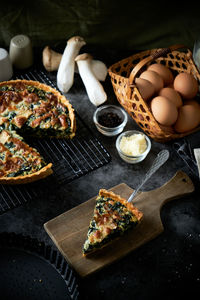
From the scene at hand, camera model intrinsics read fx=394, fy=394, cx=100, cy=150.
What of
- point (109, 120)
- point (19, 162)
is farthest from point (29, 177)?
point (109, 120)

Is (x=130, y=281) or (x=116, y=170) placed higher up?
(x=116, y=170)

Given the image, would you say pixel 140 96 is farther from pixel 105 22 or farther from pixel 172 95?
pixel 105 22

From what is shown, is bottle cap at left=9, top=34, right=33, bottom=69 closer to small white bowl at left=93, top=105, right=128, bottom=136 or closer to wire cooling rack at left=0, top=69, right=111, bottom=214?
wire cooling rack at left=0, top=69, right=111, bottom=214

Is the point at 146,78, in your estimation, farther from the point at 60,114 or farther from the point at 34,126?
the point at 34,126

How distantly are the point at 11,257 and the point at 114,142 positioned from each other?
136 cm

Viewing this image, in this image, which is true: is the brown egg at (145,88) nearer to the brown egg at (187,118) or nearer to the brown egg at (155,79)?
the brown egg at (155,79)

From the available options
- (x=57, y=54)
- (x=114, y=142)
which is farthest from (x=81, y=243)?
(x=57, y=54)

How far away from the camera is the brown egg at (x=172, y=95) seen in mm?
3359

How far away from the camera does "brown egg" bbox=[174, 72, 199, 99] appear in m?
3.46

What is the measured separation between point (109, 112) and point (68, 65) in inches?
25.5

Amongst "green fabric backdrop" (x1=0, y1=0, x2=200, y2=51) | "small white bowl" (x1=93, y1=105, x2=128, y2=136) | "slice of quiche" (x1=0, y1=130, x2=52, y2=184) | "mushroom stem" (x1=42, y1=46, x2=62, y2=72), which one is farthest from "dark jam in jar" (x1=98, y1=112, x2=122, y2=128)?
"green fabric backdrop" (x1=0, y1=0, x2=200, y2=51)

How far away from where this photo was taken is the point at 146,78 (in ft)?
11.4

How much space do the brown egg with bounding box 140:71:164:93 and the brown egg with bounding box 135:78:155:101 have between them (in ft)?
0.19

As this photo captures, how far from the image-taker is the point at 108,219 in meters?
2.88
